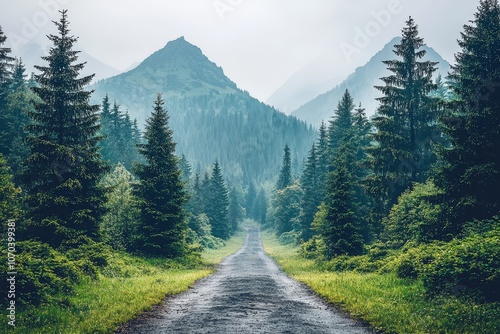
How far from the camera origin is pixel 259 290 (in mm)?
15188

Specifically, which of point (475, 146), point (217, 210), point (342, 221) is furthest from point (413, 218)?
point (217, 210)

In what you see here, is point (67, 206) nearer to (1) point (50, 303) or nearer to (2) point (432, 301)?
(1) point (50, 303)

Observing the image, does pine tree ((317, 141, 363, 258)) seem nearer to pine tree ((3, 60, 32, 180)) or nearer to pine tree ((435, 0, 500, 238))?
pine tree ((435, 0, 500, 238))

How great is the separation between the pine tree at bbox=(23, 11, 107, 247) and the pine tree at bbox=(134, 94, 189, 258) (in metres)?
4.42

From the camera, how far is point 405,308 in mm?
10500

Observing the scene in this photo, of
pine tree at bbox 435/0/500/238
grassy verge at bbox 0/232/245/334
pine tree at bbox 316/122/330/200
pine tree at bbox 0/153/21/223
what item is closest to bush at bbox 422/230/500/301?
pine tree at bbox 435/0/500/238

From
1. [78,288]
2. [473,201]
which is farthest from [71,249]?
[473,201]

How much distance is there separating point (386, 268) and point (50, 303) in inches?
558

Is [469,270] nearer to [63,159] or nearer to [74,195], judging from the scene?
[74,195]

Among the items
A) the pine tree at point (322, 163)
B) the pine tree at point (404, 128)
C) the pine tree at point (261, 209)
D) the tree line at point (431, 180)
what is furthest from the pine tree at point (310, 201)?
the pine tree at point (261, 209)

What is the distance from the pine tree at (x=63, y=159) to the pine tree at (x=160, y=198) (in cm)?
442

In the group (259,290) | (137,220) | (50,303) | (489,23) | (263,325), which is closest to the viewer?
(263,325)

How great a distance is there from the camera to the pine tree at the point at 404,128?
2745 cm

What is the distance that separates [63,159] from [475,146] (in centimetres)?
2102
